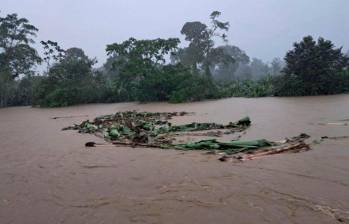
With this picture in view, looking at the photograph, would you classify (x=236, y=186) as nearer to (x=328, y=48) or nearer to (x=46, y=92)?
(x=328, y=48)

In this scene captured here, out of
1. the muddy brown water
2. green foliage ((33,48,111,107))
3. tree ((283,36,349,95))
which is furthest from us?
green foliage ((33,48,111,107))

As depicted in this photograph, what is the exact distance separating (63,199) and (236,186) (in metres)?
1.87

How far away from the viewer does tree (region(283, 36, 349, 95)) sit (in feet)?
75.6

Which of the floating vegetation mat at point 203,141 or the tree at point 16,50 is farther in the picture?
the tree at point 16,50

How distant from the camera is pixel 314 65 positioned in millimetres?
23062

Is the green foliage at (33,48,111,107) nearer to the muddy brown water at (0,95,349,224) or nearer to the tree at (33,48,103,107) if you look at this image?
the tree at (33,48,103,107)

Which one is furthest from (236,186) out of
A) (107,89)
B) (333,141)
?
(107,89)

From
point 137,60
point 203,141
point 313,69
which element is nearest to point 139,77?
point 137,60

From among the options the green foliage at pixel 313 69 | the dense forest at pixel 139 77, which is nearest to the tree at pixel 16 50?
the dense forest at pixel 139 77

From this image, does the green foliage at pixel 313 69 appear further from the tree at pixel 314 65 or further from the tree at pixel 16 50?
the tree at pixel 16 50

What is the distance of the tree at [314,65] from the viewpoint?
23.0 metres

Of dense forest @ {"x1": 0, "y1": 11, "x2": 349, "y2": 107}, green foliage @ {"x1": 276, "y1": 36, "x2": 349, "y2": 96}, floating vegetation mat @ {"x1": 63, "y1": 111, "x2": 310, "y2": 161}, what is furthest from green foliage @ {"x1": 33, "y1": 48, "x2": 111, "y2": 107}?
floating vegetation mat @ {"x1": 63, "y1": 111, "x2": 310, "y2": 161}

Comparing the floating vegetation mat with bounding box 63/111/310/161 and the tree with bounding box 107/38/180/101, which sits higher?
the tree with bounding box 107/38/180/101

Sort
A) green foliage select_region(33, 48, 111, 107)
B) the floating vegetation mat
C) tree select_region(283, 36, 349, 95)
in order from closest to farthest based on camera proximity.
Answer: the floating vegetation mat < tree select_region(283, 36, 349, 95) < green foliage select_region(33, 48, 111, 107)
